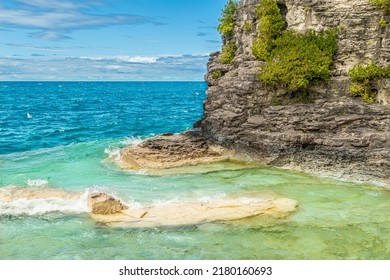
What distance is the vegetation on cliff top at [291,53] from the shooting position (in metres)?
28.5

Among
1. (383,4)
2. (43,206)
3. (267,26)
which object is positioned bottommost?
(43,206)

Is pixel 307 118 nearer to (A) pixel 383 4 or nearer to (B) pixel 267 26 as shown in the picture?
Result: (B) pixel 267 26

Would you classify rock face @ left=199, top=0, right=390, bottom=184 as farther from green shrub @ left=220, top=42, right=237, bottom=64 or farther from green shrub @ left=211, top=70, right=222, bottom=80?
green shrub @ left=220, top=42, right=237, bottom=64

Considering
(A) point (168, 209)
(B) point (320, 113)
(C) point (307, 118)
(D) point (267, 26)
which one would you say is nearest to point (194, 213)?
(A) point (168, 209)

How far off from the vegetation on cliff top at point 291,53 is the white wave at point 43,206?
15.2 meters

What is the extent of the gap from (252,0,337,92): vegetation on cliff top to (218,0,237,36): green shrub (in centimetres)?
436

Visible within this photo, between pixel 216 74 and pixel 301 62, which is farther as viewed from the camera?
pixel 216 74

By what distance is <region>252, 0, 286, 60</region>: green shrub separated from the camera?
30.8 metres

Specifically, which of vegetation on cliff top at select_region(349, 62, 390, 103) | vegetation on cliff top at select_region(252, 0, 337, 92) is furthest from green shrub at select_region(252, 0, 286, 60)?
vegetation on cliff top at select_region(349, 62, 390, 103)

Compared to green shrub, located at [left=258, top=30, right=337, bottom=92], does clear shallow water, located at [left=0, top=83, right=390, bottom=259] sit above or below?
below

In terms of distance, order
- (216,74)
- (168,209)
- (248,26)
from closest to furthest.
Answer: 1. (168,209)
2. (248,26)
3. (216,74)

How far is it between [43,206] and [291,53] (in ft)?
60.6

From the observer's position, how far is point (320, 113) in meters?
27.4

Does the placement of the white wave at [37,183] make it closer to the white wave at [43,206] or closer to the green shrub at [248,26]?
the white wave at [43,206]
